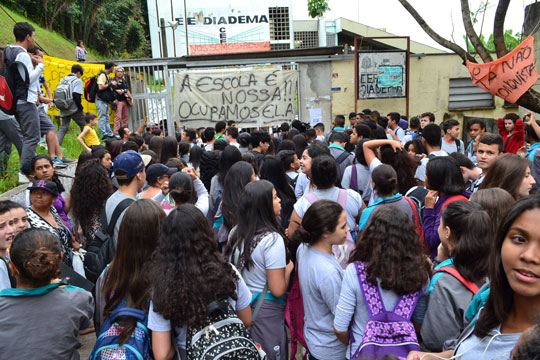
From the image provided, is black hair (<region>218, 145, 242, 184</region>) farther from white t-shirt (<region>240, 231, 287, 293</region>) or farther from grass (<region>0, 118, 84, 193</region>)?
grass (<region>0, 118, 84, 193</region>)

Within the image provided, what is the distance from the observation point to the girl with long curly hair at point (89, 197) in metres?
4.24

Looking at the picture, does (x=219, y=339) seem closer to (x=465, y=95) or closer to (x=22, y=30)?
(x=22, y=30)

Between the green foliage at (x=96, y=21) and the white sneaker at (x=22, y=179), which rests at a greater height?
the green foliage at (x=96, y=21)

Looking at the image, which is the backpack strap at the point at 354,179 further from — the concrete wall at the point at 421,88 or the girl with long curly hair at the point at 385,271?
the concrete wall at the point at 421,88

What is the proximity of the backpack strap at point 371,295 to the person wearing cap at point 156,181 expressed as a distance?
2.39 m

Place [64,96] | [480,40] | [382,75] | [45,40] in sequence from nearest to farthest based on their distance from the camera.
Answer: [64,96] < [480,40] < [382,75] < [45,40]

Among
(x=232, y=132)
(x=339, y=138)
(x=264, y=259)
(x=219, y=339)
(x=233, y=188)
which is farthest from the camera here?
(x=232, y=132)

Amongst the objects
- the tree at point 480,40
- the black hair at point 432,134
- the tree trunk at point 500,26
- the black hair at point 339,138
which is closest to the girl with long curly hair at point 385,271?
the black hair at point 432,134

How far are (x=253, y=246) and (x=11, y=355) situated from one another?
1.47 metres

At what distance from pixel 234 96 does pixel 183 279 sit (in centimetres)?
1000

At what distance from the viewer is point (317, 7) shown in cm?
5528

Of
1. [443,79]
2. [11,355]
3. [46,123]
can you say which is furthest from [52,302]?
[443,79]

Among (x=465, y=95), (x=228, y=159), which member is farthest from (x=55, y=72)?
(x=465, y=95)

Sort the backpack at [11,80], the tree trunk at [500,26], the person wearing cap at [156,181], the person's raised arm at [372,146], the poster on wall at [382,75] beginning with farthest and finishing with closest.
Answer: the poster on wall at [382,75] → the tree trunk at [500,26] → the backpack at [11,80] → the person's raised arm at [372,146] → the person wearing cap at [156,181]
